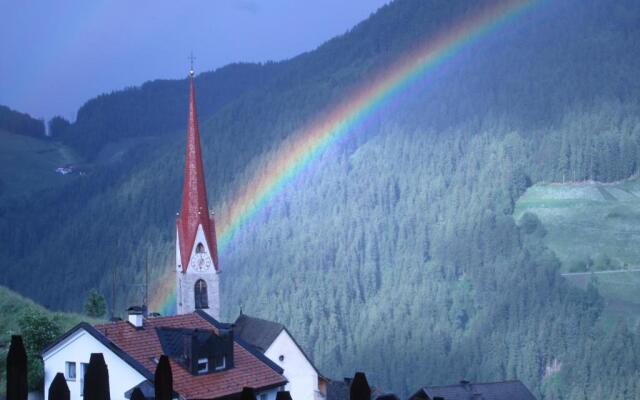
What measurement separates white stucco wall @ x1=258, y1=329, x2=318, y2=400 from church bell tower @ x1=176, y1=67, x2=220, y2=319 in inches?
336

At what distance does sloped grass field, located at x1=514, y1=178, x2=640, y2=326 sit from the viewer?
10625 centimetres

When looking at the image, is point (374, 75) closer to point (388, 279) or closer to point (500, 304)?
point (388, 279)

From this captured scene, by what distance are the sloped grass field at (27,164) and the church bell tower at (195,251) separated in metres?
119

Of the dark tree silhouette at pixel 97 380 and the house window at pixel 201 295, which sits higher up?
the house window at pixel 201 295

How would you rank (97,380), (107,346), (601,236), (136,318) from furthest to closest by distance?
(601,236), (136,318), (107,346), (97,380)

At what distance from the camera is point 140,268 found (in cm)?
13912

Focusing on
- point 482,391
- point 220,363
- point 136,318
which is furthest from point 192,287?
point 220,363

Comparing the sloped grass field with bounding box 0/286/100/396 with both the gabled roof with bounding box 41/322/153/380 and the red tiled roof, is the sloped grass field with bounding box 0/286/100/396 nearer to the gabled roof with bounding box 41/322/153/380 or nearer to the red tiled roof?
the gabled roof with bounding box 41/322/153/380

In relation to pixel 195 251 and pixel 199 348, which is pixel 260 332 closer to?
pixel 199 348

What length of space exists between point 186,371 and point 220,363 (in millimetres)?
1248

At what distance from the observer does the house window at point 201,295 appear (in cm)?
4247

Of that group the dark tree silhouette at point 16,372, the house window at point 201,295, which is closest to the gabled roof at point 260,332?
the house window at point 201,295

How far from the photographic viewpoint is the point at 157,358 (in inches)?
987

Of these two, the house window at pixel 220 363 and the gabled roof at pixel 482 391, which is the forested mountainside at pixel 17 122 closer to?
the gabled roof at pixel 482 391
